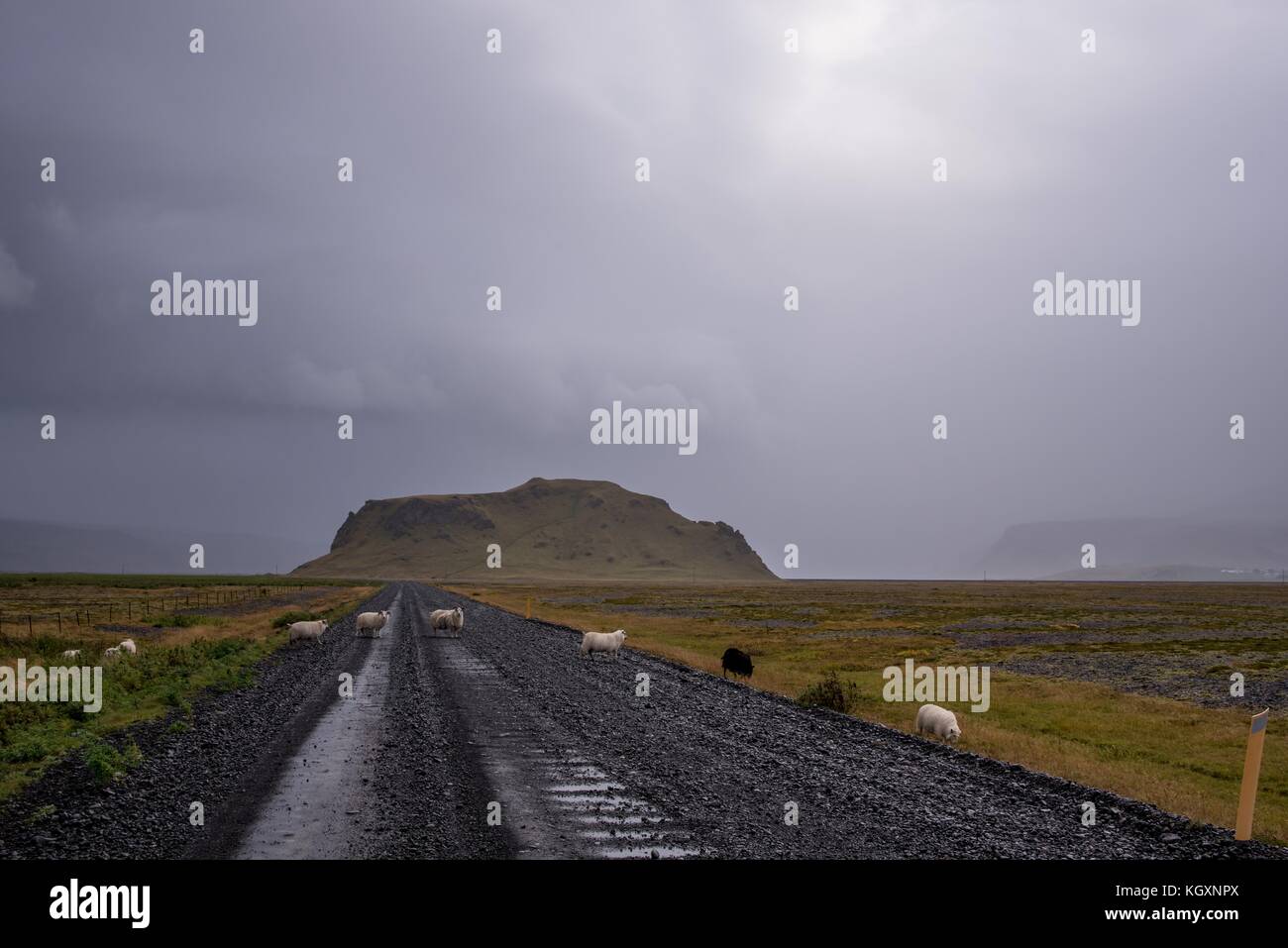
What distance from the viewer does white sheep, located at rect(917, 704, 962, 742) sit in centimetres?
1903

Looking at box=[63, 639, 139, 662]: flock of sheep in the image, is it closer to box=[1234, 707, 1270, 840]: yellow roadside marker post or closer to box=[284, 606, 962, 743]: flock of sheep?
box=[284, 606, 962, 743]: flock of sheep

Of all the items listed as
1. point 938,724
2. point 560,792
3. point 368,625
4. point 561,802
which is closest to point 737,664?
point 938,724

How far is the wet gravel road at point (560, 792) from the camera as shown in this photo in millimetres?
10016

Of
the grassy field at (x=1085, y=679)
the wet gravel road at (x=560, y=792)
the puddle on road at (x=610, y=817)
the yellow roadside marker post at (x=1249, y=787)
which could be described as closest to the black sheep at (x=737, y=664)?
the grassy field at (x=1085, y=679)

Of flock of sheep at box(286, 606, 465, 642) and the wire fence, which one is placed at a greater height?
flock of sheep at box(286, 606, 465, 642)

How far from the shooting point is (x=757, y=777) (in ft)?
45.6

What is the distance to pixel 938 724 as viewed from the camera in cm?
1930

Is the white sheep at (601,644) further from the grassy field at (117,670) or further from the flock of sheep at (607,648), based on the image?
the grassy field at (117,670)

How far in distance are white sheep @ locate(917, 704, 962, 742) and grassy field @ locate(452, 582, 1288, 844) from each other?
0.41 metres

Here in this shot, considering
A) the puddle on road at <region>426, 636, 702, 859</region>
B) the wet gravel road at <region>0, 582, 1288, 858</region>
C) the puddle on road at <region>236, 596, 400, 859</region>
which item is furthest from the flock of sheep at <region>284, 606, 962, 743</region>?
the puddle on road at <region>236, 596, 400, 859</region>

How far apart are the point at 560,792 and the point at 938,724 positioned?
10.5m
